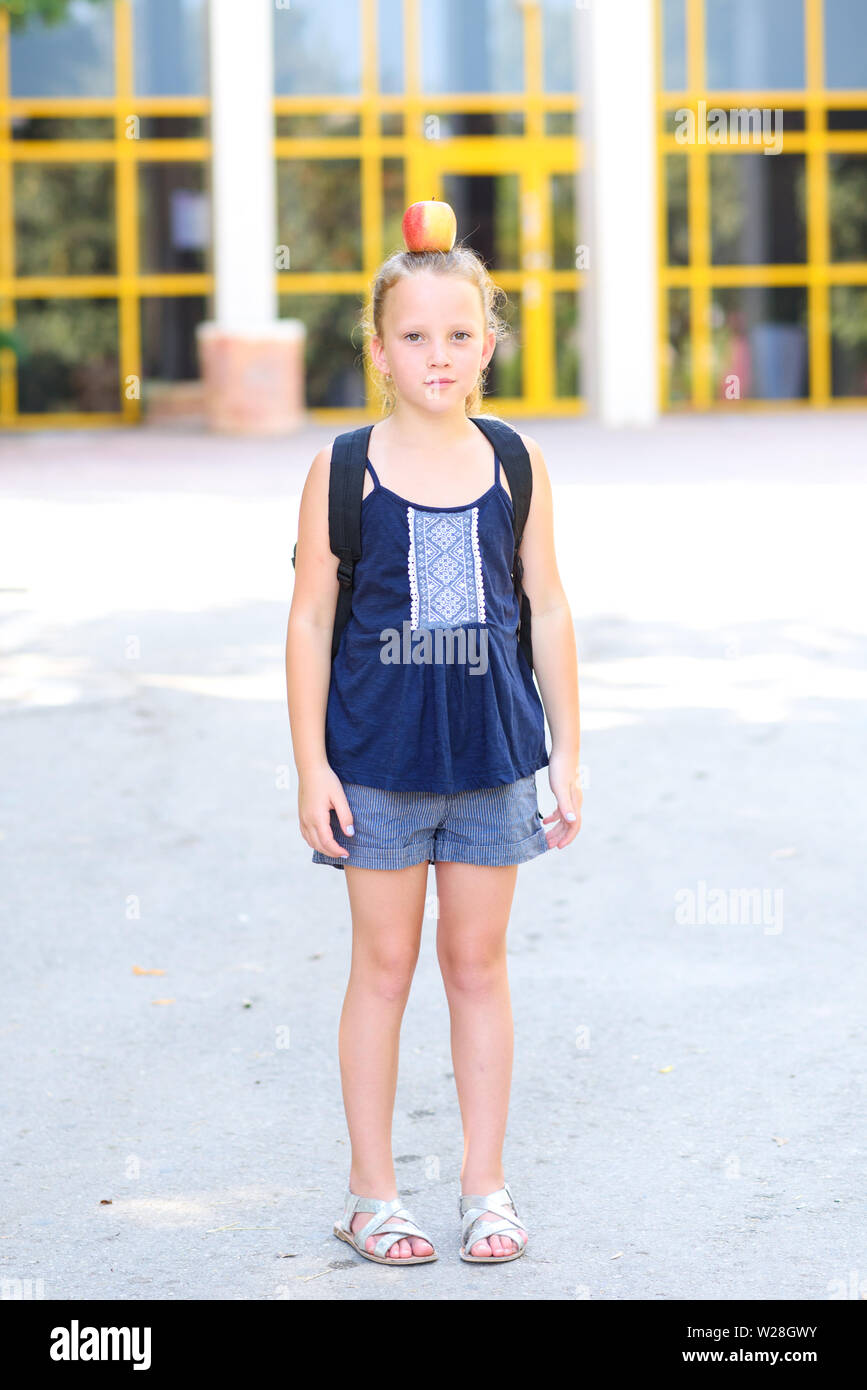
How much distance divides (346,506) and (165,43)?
841 inches

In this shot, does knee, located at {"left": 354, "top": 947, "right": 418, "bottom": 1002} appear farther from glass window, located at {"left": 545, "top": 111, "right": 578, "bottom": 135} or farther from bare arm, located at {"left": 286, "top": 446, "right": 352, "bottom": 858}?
glass window, located at {"left": 545, "top": 111, "right": 578, "bottom": 135}

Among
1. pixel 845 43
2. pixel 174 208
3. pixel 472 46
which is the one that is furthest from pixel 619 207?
pixel 174 208

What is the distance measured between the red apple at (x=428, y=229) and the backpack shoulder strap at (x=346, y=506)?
322mm

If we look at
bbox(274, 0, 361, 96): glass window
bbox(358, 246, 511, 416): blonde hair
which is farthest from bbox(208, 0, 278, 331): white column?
bbox(358, 246, 511, 416): blonde hair

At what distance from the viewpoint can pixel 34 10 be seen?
18.5m

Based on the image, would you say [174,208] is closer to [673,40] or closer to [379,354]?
[673,40]

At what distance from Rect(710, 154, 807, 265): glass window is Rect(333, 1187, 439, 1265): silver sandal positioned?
21.9m

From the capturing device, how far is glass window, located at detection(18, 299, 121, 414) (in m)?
23.7

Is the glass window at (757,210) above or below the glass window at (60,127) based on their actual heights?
below

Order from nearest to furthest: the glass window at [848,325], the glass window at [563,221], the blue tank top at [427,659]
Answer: the blue tank top at [427,659] → the glass window at [563,221] → the glass window at [848,325]

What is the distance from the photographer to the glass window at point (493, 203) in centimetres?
2392

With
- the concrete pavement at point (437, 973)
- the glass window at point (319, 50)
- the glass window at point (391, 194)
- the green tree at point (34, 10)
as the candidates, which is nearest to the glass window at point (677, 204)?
the glass window at point (391, 194)

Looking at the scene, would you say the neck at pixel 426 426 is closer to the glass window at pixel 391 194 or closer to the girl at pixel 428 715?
the girl at pixel 428 715
